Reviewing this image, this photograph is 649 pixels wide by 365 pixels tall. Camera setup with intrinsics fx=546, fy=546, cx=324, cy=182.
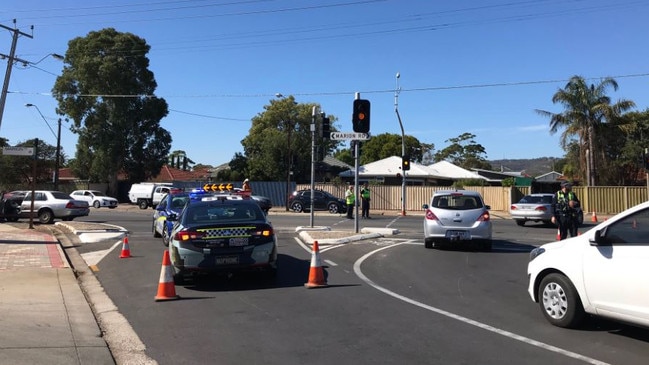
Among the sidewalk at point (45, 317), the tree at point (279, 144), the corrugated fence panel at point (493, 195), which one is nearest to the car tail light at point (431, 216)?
the sidewalk at point (45, 317)

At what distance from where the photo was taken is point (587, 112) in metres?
40.4

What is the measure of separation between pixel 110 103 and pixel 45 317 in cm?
4712

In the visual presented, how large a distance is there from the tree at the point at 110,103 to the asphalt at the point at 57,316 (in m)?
39.1

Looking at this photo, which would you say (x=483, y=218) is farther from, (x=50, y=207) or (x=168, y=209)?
(x=50, y=207)

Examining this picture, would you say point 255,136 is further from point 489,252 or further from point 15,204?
point 489,252

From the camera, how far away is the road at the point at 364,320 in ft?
18.1

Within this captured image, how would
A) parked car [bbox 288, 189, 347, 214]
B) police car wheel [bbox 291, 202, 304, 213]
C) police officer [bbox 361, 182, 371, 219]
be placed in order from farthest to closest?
police car wheel [bbox 291, 202, 304, 213] < parked car [bbox 288, 189, 347, 214] < police officer [bbox 361, 182, 371, 219]

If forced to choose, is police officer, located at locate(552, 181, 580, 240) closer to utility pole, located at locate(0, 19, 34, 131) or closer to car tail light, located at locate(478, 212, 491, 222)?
car tail light, located at locate(478, 212, 491, 222)

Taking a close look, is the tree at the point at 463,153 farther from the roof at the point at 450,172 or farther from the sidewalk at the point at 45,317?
the sidewalk at the point at 45,317

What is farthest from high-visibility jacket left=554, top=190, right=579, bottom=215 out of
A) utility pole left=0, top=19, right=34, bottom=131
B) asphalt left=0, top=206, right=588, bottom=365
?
utility pole left=0, top=19, right=34, bottom=131

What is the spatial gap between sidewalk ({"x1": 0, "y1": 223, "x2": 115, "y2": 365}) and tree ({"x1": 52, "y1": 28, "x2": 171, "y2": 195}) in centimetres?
4020

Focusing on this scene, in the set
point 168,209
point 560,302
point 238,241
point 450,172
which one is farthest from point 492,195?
point 560,302

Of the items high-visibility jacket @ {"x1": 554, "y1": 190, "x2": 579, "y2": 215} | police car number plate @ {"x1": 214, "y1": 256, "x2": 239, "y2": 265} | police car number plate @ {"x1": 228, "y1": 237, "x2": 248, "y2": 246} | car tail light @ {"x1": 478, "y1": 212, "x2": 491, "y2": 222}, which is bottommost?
police car number plate @ {"x1": 214, "y1": 256, "x2": 239, "y2": 265}

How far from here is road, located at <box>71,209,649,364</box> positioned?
5.51 metres
